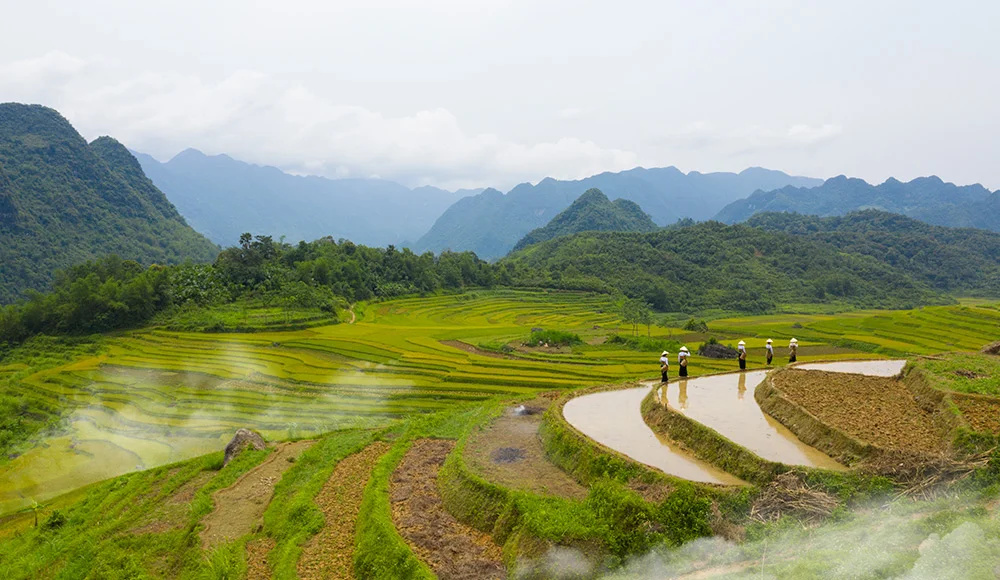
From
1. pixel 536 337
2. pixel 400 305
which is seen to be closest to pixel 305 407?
pixel 536 337

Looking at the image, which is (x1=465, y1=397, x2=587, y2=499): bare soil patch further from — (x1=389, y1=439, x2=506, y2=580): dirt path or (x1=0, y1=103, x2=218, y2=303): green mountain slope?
(x1=0, y1=103, x2=218, y2=303): green mountain slope

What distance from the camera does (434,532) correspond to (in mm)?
→ 11938

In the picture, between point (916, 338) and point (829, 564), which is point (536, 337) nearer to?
point (916, 338)

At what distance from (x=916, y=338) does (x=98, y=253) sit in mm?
116434

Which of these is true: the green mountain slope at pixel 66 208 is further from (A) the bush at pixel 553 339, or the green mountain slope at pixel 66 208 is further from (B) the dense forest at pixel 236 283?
(A) the bush at pixel 553 339

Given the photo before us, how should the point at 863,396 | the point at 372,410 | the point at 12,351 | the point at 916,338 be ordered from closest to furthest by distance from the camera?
the point at 863,396 → the point at 372,410 → the point at 916,338 → the point at 12,351

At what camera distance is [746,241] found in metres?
115

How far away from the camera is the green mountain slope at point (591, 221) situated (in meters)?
180

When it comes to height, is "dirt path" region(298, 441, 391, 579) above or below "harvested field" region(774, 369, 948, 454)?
below

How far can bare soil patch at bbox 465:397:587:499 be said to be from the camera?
12727 mm

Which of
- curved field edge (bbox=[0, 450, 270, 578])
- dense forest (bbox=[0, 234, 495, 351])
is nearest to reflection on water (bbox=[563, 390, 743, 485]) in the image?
curved field edge (bbox=[0, 450, 270, 578])

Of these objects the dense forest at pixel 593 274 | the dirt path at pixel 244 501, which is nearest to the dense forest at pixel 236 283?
the dense forest at pixel 593 274

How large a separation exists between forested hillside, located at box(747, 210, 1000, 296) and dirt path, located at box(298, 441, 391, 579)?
126379 mm

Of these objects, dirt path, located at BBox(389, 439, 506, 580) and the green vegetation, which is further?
the green vegetation
